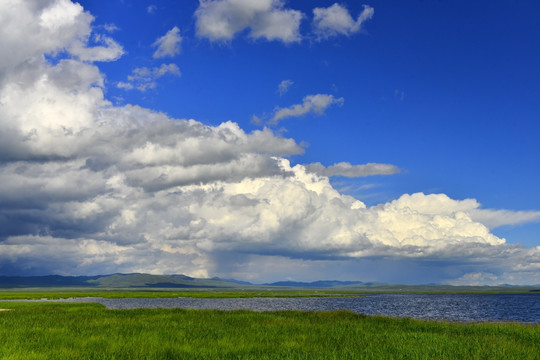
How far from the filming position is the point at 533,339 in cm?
3259

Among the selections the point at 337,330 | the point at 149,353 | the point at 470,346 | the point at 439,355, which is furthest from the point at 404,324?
the point at 149,353

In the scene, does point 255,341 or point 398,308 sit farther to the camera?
point 398,308

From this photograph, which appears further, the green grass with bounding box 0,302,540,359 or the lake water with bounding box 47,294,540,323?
Result: the lake water with bounding box 47,294,540,323

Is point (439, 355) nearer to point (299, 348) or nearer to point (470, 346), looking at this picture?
point (470, 346)

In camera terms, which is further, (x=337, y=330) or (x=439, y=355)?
(x=337, y=330)

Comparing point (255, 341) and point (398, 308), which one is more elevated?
point (255, 341)

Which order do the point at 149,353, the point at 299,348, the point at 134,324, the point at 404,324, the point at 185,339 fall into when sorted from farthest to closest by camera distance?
the point at 404,324
the point at 134,324
the point at 185,339
the point at 299,348
the point at 149,353

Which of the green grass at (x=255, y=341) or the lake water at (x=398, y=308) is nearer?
the green grass at (x=255, y=341)

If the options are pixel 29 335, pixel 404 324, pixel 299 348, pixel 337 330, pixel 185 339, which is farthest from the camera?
pixel 404 324

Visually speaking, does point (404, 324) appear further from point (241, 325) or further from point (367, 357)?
point (367, 357)

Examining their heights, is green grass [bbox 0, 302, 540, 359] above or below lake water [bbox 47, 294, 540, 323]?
above

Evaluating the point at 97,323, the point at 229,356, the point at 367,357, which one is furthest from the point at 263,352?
the point at 97,323

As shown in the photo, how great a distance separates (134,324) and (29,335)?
899 centimetres

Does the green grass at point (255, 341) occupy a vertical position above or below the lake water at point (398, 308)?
above
